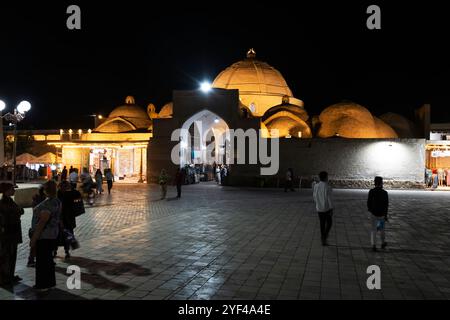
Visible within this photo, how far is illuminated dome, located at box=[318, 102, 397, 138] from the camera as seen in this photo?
33344 millimetres

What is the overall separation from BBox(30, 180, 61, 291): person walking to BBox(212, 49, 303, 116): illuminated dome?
1393 inches

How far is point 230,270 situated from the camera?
638cm

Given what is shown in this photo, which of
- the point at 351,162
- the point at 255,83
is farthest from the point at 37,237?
the point at 255,83

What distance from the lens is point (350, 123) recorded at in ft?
110

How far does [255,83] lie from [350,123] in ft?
37.7

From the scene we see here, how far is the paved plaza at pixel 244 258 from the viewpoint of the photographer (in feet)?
17.6

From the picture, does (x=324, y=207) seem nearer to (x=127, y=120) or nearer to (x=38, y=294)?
(x=38, y=294)

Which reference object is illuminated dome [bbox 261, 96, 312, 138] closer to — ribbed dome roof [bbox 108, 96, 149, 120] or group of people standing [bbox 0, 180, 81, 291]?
ribbed dome roof [bbox 108, 96, 149, 120]

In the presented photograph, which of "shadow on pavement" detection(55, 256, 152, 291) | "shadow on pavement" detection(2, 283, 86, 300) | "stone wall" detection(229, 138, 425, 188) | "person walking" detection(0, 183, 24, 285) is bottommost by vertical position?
"shadow on pavement" detection(2, 283, 86, 300)

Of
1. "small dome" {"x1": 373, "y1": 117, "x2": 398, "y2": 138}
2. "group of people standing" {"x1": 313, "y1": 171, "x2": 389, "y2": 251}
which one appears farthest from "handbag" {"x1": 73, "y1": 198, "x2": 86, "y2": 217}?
"small dome" {"x1": 373, "y1": 117, "x2": 398, "y2": 138}

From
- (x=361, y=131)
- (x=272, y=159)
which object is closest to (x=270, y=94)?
(x=361, y=131)

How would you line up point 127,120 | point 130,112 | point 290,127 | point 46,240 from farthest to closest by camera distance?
1. point 130,112
2. point 127,120
3. point 290,127
4. point 46,240

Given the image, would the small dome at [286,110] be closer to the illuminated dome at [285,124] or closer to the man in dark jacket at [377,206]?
the illuminated dome at [285,124]

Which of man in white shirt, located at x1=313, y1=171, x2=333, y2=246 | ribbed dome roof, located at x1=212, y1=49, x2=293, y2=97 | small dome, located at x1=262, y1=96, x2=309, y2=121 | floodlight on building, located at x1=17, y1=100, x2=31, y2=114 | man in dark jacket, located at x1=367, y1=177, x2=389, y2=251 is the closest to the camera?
man in dark jacket, located at x1=367, y1=177, x2=389, y2=251
